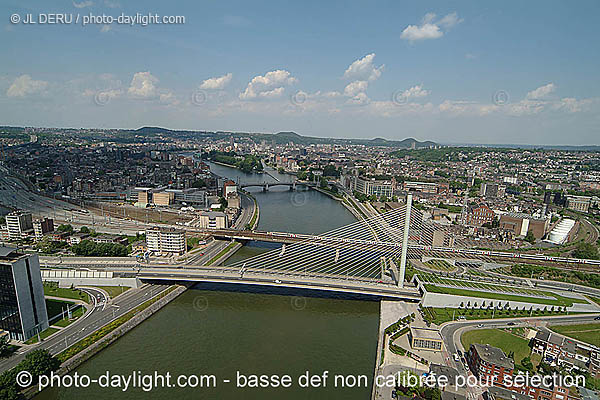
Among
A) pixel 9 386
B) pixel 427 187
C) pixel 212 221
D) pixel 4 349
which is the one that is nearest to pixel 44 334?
pixel 4 349

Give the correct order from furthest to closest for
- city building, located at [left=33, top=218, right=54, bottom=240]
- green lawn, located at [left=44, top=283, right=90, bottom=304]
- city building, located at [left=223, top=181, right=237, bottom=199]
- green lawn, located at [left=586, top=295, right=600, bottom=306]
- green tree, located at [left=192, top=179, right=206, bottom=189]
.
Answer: green tree, located at [left=192, top=179, right=206, bottom=189]
city building, located at [left=223, top=181, right=237, bottom=199]
city building, located at [left=33, top=218, right=54, bottom=240]
green lawn, located at [left=586, top=295, right=600, bottom=306]
green lawn, located at [left=44, top=283, right=90, bottom=304]

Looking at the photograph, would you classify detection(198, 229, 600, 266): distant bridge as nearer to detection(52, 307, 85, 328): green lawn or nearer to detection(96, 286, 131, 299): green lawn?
detection(96, 286, 131, 299): green lawn

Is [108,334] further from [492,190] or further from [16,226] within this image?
[492,190]

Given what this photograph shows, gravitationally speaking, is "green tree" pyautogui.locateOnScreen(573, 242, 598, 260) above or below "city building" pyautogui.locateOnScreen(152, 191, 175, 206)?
below

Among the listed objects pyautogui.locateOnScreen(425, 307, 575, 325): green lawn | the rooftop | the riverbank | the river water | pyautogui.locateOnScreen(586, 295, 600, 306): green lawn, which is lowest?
the river water

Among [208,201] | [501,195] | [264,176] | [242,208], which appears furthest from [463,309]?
[264,176]

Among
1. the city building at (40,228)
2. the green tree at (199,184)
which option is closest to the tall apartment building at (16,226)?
the city building at (40,228)

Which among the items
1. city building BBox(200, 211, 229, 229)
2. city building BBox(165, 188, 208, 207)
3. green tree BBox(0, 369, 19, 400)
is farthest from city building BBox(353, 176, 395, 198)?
green tree BBox(0, 369, 19, 400)

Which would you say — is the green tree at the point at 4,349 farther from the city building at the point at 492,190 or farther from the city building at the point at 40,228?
→ the city building at the point at 492,190
